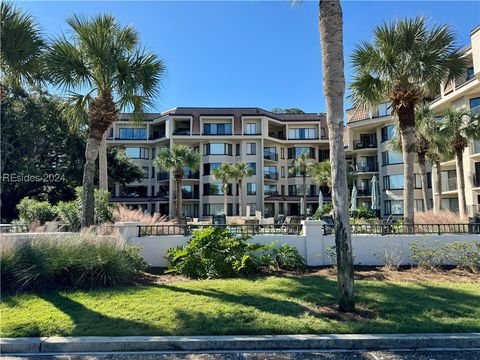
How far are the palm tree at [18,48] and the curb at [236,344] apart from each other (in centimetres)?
823

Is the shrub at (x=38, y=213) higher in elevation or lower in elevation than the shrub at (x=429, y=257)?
higher

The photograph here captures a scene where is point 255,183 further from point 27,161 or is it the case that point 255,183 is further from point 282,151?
point 27,161

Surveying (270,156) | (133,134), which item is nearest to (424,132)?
(270,156)

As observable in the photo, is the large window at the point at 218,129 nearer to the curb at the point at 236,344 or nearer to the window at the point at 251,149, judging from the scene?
the window at the point at 251,149

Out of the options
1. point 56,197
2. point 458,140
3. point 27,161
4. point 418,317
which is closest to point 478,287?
point 418,317

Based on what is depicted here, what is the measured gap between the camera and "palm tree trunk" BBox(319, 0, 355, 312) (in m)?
6.56

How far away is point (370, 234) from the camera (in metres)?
11.5

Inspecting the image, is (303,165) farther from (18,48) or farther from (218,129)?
(18,48)

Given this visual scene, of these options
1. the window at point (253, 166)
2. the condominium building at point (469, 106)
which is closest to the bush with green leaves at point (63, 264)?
the condominium building at point (469, 106)

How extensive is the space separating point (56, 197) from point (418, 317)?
31368mm

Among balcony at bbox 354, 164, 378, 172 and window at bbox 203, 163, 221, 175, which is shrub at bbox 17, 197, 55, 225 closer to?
window at bbox 203, 163, 221, 175

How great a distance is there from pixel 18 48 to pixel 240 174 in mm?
31149

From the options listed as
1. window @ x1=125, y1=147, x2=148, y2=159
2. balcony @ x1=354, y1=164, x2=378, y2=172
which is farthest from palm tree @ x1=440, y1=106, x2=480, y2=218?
window @ x1=125, y1=147, x2=148, y2=159

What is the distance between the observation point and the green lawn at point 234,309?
5.68 metres
